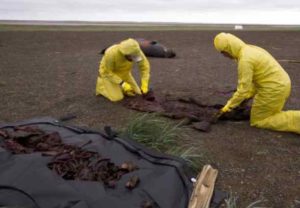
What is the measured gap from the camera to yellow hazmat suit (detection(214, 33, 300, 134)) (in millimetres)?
6113

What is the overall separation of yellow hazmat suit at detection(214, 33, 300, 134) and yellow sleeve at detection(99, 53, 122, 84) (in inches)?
77.9

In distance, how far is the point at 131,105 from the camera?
7191mm

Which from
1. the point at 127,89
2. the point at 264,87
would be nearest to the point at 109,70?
the point at 127,89

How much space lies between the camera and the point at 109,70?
25.2 ft

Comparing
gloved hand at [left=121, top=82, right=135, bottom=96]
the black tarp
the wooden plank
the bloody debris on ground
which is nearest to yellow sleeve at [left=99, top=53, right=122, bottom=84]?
gloved hand at [left=121, top=82, right=135, bottom=96]

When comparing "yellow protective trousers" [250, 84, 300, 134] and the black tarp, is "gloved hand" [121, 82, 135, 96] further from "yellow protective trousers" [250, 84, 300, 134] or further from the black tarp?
the black tarp

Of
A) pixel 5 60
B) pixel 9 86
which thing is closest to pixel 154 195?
pixel 9 86

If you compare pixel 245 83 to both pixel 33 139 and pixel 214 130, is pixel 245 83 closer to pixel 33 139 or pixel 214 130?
pixel 214 130

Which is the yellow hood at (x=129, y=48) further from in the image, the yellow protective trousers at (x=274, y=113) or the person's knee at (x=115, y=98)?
the yellow protective trousers at (x=274, y=113)

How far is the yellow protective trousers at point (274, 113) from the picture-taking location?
6160 mm

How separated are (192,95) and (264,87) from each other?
94.6 inches

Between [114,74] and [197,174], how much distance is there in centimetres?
346

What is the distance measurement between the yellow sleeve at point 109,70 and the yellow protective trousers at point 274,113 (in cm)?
239

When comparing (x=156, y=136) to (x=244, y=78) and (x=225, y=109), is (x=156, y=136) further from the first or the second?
(x=244, y=78)
